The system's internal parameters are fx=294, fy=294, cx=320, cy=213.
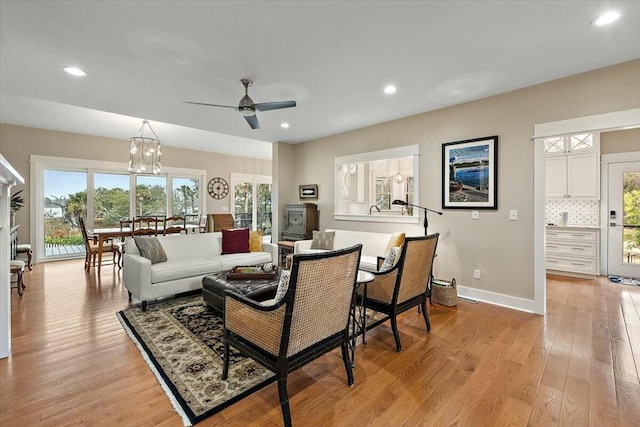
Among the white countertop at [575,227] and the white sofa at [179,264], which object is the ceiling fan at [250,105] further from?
the white countertop at [575,227]

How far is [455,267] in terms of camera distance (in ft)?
13.5

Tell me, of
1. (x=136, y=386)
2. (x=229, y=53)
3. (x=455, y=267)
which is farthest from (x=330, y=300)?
(x=455, y=267)

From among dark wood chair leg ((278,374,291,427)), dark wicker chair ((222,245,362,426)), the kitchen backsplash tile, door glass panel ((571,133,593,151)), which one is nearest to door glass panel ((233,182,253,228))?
dark wicker chair ((222,245,362,426))

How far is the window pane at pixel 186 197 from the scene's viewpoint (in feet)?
26.2

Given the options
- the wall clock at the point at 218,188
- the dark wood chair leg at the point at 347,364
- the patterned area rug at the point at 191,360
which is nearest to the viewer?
the patterned area rug at the point at 191,360

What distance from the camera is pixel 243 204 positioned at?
9.31 m

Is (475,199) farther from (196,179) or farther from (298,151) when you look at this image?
(196,179)

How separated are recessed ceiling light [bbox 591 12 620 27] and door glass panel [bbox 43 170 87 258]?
867 cm

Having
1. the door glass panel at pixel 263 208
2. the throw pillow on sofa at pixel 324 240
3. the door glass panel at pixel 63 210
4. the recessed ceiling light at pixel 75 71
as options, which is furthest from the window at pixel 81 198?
the throw pillow on sofa at pixel 324 240

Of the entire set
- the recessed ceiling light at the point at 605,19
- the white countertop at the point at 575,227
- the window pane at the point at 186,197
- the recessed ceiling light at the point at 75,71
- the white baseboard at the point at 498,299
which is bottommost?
the white baseboard at the point at 498,299

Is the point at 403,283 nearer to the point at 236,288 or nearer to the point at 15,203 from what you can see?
the point at 236,288

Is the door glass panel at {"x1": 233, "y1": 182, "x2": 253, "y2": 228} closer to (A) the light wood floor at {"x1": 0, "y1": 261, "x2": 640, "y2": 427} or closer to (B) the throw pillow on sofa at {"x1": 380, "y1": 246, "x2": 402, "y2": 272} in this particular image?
(A) the light wood floor at {"x1": 0, "y1": 261, "x2": 640, "y2": 427}

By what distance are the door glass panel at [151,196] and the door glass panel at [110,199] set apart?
0.82ft

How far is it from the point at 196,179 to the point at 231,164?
1160mm
